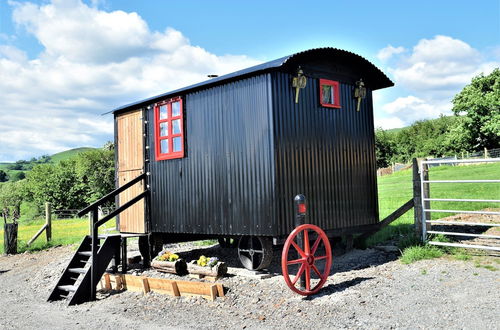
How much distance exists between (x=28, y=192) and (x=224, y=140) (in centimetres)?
5638

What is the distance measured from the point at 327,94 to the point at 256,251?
3.70 metres

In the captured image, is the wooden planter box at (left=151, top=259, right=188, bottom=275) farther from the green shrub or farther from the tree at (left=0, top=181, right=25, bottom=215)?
Answer: the tree at (left=0, top=181, right=25, bottom=215)

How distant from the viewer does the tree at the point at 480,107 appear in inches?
1587

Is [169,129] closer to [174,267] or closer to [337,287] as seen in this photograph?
[174,267]

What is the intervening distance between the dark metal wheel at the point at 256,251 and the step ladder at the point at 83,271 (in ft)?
9.33

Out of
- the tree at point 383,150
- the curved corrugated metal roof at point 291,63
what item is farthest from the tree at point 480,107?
the curved corrugated metal roof at point 291,63

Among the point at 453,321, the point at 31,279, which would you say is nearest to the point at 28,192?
the point at 31,279

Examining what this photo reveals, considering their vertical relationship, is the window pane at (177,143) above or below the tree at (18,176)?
below

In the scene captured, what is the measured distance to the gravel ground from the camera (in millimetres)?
6086

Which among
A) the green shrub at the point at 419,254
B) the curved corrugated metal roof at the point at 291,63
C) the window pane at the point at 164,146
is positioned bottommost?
the green shrub at the point at 419,254

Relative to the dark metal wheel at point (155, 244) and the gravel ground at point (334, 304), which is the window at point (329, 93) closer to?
the gravel ground at point (334, 304)

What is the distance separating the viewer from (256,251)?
899 cm

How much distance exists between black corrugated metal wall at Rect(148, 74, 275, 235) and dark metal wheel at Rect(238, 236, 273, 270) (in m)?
0.33

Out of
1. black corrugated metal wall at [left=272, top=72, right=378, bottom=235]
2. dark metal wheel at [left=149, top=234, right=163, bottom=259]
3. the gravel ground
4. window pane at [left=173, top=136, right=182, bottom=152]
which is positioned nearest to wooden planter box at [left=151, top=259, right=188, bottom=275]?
the gravel ground
